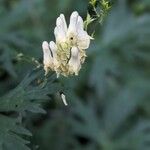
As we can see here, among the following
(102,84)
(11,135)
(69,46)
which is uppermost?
(102,84)

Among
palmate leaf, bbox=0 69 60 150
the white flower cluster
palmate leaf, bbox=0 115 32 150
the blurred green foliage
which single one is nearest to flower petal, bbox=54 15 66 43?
the white flower cluster

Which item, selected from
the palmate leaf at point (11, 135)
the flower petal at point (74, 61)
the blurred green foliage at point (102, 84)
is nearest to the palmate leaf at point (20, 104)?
the palmate leaf at point (11, 135)

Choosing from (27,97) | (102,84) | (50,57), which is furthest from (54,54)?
(102,84)

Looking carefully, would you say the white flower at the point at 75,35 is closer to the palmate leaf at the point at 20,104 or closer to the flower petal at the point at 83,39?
the flower petal at the point at 83,39

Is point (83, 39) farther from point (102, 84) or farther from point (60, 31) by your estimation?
point (102, 84)

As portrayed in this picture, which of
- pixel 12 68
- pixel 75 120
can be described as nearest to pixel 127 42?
pixel 75 120

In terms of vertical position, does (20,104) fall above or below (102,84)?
below

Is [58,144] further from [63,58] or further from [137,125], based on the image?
[63,58]

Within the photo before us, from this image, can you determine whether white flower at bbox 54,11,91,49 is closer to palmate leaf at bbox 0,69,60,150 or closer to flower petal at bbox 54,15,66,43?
flower petal at bbox 54,15,66,43
